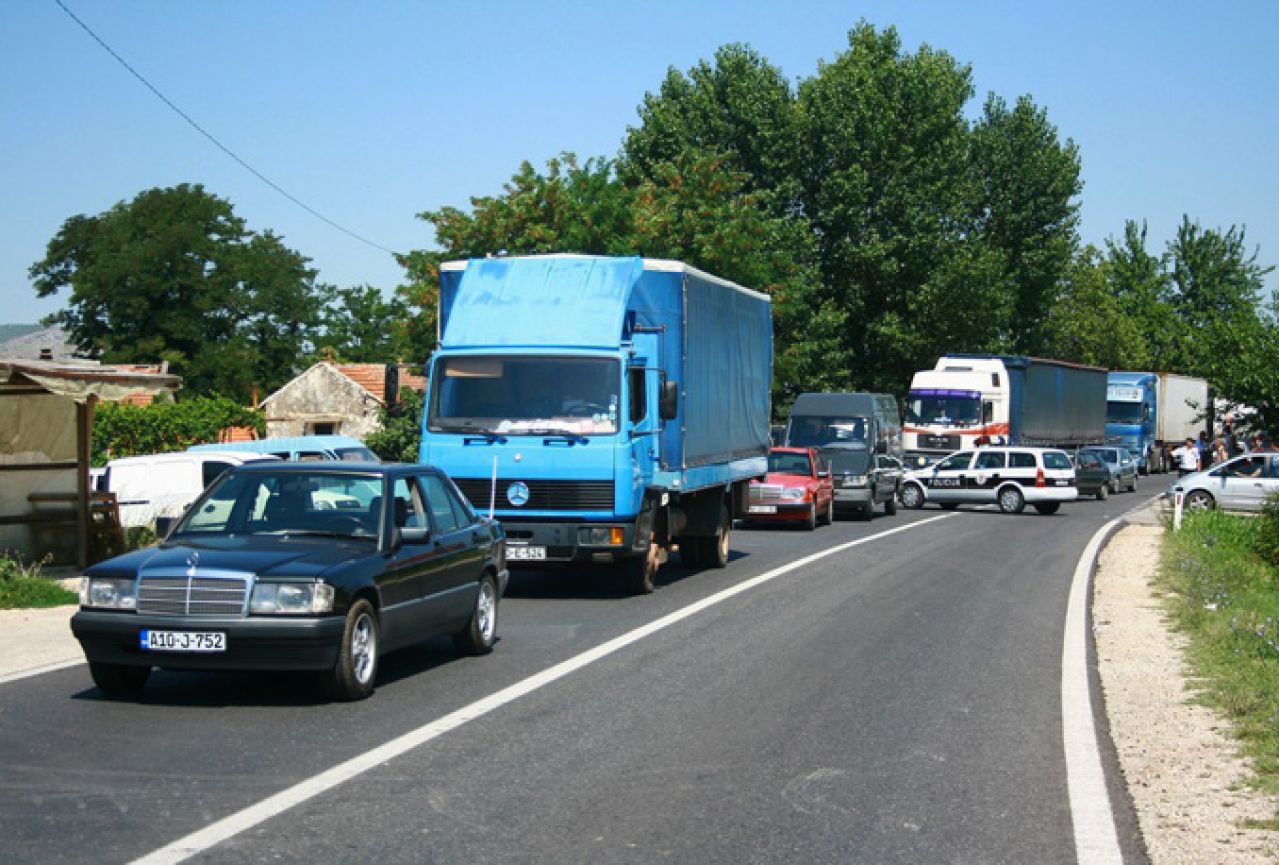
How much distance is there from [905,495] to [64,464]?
2800 cm

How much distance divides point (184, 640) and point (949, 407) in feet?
135

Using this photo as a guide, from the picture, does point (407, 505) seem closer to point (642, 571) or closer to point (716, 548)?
point (642, 571)

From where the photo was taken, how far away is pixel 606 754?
8609mm

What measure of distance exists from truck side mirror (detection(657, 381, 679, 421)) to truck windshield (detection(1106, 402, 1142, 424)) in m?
56.6

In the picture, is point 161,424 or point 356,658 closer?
point 356,658

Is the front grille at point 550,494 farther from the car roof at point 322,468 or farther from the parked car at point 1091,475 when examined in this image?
the parked car at point 1091,475

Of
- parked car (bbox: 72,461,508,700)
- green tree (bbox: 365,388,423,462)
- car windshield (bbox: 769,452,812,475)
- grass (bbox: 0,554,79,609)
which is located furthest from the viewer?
green tree (bbox: 365,388,423,462)

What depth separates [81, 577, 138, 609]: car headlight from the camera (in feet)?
32.6

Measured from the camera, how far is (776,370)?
56.4 metres

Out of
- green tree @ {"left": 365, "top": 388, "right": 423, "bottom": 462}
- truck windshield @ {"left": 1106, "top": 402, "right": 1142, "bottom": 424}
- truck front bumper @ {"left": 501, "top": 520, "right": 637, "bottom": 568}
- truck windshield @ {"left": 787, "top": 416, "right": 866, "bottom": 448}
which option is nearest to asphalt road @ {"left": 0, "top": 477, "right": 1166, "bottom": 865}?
truck front bumper @ {"left": 501, "top": 520, "right": 637, "bottom": 568}

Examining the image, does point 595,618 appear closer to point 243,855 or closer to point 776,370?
point 243,855

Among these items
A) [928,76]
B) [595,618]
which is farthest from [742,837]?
[928,76]

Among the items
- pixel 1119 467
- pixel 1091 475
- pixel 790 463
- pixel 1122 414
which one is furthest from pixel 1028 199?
pixel 790 463

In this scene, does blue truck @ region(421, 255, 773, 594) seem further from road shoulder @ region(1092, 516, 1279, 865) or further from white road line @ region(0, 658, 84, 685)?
white road line @ region(0, 658, 84, 685)
